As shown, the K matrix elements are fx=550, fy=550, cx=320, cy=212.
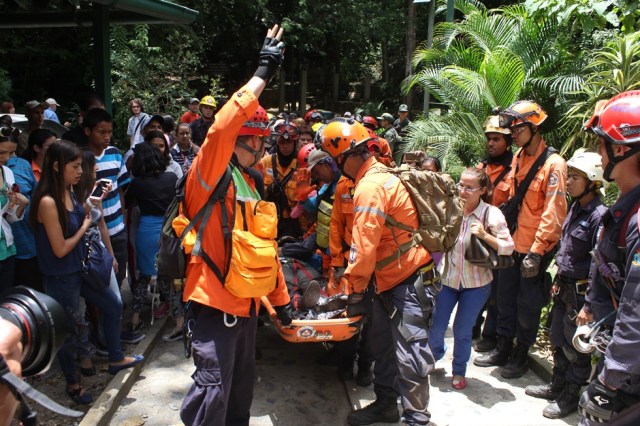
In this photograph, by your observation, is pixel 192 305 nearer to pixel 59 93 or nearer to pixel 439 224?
pixel 439 224

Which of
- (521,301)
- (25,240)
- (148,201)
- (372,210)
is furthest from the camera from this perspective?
(148,201)

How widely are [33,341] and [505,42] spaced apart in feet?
30.7

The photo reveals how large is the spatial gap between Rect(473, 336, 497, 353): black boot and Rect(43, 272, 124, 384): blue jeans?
11.6 ft

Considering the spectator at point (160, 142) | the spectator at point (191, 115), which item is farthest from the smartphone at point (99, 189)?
the spectator at point (191, 115)

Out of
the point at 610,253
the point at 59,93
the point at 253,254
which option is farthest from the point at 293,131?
the point at 59,93

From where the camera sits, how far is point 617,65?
648cm

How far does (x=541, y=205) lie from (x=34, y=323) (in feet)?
14.5

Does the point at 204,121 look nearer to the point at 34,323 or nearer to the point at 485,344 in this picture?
the point at 485,344

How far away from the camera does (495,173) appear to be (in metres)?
5.65

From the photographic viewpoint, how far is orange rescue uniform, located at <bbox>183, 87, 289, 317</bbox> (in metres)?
2.97

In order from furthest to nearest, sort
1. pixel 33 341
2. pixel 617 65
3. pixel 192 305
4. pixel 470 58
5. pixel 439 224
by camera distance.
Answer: pixel 470 58
pixel 617 65
pixel 439 224
pixel 192 305
pixel 33 341

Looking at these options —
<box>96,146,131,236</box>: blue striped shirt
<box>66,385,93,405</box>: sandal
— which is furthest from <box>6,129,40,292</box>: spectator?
<box>66,385,93,405</box>: sandal

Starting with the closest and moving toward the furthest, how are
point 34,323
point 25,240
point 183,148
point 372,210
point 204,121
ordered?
1. point 34,323
2. point 372,210
3. point 25,240
4. point 183,148
5. point 204,121

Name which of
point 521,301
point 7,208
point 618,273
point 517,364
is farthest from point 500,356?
point 7,208
